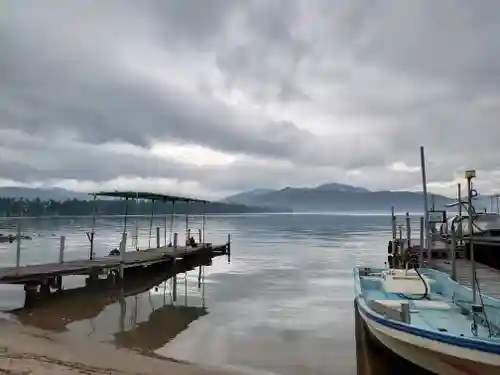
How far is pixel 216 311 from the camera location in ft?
57.0

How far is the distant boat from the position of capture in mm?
7523

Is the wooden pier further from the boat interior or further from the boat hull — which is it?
the boat hull

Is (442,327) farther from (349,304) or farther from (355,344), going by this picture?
(349,304)

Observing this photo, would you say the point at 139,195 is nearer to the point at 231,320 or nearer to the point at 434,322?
the point at 231,320

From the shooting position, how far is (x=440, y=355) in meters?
8.00

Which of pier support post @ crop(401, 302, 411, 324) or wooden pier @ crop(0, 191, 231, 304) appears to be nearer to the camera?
pier support post @ crop(401, 302, 411, 324)

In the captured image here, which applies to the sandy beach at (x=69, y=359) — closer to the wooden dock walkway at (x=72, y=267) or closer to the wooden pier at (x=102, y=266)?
the wooden dock walkway at (x=72, y=267)

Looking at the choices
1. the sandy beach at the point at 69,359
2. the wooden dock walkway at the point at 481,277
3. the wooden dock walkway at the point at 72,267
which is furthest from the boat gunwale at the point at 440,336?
the wooden dock walkway at the point at 72,267

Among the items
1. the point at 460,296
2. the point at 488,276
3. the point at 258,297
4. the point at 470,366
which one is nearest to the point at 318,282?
the point at 258,297

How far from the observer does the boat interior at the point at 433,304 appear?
938 cm

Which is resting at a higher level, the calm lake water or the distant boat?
the distant boat

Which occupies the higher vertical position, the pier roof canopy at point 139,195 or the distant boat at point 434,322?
the pier roof canopy at point 139,195

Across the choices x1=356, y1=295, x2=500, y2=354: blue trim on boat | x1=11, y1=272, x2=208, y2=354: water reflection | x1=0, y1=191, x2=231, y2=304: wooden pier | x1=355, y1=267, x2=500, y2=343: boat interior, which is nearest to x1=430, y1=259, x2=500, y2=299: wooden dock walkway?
x1=355, y1=267, x2=500, y2=343: boat interior

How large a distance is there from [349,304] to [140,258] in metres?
11.5
